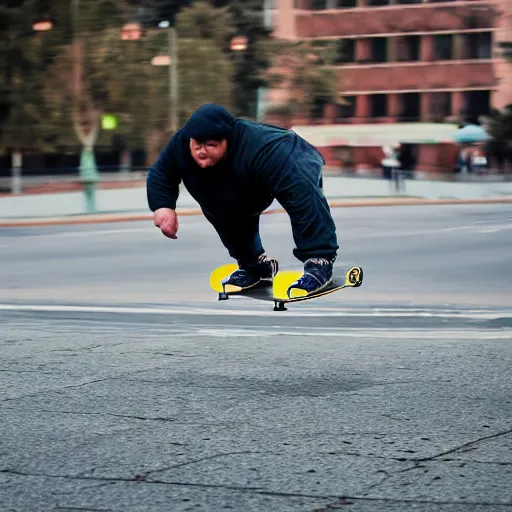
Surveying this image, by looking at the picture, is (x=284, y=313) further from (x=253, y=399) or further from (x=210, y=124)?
(x=210, y=124)

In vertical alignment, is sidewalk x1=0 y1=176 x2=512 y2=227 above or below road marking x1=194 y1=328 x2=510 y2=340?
below

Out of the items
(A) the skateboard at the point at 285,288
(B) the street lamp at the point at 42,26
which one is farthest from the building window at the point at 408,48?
(A) the skateboard at the point at 285,288

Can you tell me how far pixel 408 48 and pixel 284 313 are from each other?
90809mm

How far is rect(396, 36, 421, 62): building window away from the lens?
103062mm

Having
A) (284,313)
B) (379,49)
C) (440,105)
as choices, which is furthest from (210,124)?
(379,49)

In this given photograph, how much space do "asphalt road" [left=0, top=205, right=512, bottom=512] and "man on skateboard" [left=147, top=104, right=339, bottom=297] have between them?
3.15 feet

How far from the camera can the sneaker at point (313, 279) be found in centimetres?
666

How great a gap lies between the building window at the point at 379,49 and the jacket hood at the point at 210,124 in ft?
326

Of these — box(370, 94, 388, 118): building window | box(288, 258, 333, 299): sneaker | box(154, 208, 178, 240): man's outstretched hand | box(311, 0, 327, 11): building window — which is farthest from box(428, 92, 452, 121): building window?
box(288, 258, 333, 299): sneaker

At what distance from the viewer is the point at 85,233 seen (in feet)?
107

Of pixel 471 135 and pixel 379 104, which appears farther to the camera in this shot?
pixel 379 104

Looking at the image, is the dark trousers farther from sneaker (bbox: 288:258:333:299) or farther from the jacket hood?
the jacket hood

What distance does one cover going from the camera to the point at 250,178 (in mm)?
6535

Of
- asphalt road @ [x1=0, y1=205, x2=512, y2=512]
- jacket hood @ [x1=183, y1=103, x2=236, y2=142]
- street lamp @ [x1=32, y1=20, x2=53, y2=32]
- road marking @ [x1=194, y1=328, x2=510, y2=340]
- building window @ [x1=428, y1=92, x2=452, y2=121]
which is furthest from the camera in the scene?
building window @ [x1=428, y1=92, x2=452, y2=121]
